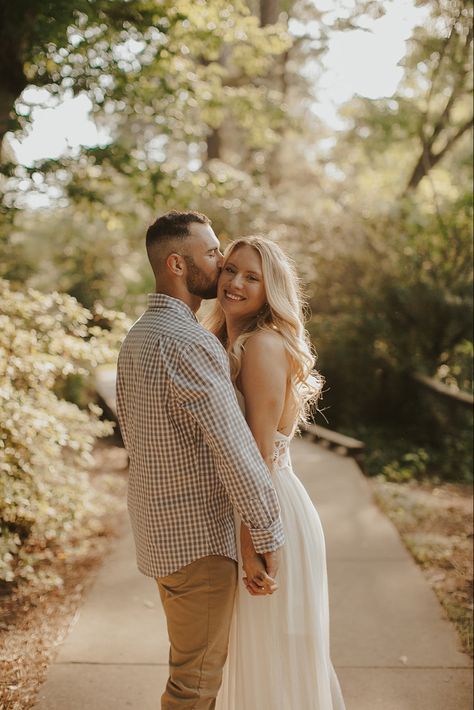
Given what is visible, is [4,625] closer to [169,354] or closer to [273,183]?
[169,354]

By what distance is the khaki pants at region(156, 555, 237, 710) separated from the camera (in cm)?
241

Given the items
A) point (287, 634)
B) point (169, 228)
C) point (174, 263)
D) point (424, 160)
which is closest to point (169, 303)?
point (174, 263)

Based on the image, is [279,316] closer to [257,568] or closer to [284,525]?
[284,525]

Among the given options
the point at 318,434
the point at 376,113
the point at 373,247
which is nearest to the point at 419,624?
the point at 318,434

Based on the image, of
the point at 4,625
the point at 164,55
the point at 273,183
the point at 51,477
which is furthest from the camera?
the point at 273,183

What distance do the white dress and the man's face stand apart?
76cm

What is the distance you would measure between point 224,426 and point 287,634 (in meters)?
1.00

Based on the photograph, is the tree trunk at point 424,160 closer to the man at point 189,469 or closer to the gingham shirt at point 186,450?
the man at point 189,469

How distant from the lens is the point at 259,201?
11.7m

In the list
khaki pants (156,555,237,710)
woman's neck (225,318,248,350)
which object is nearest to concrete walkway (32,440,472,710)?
khaki pants (156,555,237,710)

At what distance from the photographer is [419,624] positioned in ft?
13.9

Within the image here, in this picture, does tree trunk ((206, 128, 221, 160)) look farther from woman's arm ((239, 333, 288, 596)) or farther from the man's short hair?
woman's arm ((239, 333, 288, 596))

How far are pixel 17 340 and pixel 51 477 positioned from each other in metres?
1.06

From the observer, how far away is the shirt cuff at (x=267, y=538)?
7.56ft
